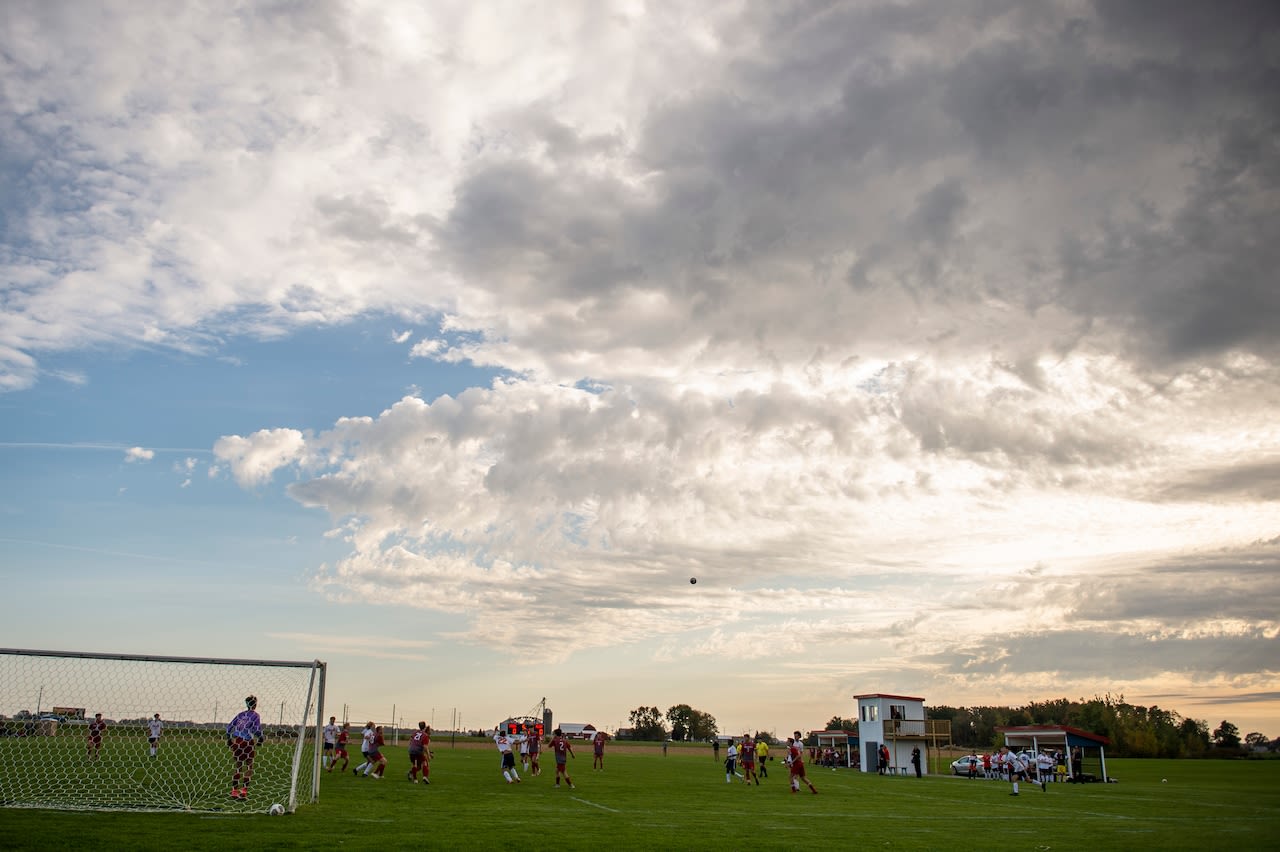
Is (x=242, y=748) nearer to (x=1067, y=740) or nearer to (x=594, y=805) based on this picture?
(x=594, y=805)

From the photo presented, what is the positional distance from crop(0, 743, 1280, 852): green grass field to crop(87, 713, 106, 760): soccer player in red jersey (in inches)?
88.5

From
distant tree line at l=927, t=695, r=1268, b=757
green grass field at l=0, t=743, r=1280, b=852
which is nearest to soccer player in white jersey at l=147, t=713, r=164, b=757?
green grass field at l=0, t=743, r=1280, b=852

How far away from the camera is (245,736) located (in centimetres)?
1981

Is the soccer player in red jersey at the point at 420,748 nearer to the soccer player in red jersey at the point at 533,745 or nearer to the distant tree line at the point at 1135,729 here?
the soccer player in red jersey at the point at 533,745

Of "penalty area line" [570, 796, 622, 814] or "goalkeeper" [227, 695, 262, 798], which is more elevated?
"goalkeeper" [227, 695, 262, 798]

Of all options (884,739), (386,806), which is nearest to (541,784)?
(386,806)

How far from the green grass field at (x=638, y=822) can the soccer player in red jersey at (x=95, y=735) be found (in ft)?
7.38

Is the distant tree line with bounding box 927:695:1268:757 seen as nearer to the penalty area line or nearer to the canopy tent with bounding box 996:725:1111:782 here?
the canopy tent with bounding box 996:725:1111:782

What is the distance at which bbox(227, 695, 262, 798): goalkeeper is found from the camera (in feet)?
65.1

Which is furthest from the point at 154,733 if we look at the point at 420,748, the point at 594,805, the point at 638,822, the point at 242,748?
the point at 638,822

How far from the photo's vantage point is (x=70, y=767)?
26.8 meters

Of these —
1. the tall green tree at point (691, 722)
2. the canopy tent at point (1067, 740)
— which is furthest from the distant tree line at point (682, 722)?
the canopy tent at point (1067, 740)

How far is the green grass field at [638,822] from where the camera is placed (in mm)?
14242

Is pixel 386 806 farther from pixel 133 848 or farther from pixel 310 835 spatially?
pixel 133 848
